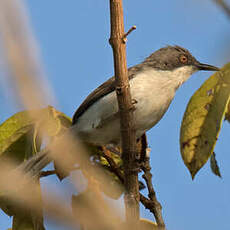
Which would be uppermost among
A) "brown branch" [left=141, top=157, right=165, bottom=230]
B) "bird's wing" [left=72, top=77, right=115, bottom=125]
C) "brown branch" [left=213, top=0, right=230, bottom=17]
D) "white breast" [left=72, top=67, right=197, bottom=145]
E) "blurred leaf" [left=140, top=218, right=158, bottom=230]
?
"bird's wing" [left=72, top=77, right=115, bottom=125]

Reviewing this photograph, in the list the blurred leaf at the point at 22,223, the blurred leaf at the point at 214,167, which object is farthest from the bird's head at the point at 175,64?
the blurred leaf at the point at 22,223

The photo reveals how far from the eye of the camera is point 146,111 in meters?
4.34

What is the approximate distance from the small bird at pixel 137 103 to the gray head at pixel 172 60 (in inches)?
0.5

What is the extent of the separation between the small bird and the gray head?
14 mm

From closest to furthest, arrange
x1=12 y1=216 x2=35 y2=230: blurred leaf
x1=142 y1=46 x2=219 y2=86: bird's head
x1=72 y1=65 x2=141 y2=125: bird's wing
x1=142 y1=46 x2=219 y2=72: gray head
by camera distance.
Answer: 1. x1=12 y1=216 x2=35 y2=230: blurred leaf
2. x1=72 y1=65 x2=141 y2=125: bird's wing
3. x1=142 y1=46 x2=219 y2=86: bird's head
4. x1=142 y1=46 x2=219 y2=72: gray head

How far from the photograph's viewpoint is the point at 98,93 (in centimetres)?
460

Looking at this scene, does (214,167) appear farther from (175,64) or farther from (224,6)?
(175,64)

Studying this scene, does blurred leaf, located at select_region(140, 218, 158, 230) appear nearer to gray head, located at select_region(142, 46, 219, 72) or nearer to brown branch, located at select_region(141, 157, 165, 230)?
brown branch, located at select_region(141, 157, 165, 230)

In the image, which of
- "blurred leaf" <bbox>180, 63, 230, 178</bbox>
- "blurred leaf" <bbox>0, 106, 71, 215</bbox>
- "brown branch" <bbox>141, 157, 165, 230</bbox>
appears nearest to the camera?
"blurred leaf" <bbox>180, 63, 230, 178</bbox>

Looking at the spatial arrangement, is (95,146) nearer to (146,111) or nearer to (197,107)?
(146,111)

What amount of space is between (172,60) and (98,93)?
3.76 feet

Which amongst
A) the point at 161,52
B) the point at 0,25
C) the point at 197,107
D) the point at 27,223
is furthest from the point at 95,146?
the point at 0,25

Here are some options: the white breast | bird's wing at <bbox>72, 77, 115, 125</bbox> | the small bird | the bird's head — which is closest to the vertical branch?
the small bird

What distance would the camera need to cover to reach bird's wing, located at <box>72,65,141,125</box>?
180 inches
